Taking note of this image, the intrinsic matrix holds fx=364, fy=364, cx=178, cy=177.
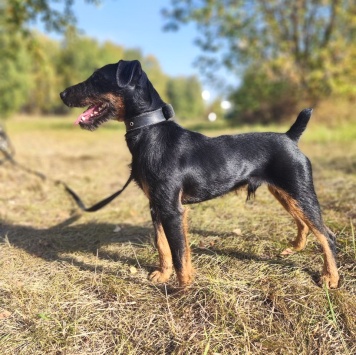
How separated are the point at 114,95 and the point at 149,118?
1.09 feet

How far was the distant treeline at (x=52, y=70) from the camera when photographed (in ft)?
40.5

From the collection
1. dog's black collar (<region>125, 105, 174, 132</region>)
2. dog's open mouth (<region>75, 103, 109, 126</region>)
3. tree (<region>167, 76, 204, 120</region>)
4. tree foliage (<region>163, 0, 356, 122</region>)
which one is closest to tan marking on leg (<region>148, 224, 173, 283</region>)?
dog's black collar (<region>125, 105, 174, 132</region>)

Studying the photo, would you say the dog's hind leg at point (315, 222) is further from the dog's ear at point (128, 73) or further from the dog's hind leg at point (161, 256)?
the dog's ear at point (128, 73)

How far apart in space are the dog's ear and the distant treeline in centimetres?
738

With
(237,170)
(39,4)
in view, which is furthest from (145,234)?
(39,4)

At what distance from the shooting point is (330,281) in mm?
2867

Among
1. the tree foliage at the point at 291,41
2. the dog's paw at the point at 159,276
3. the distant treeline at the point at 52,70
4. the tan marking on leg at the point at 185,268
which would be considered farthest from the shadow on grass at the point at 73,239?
the tree foliage at the point at 291,41

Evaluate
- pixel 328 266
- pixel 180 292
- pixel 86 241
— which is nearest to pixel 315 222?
pixel 328 266

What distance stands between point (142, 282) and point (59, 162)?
7994 mm

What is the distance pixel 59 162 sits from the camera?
10.4 m

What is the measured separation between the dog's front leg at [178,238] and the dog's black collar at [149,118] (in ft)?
2.39

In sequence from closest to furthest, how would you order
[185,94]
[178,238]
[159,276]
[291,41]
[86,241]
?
[178,238], [159,276], [86,241], [291,41], [185,94]

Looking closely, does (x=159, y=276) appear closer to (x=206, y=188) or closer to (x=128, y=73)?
(x=206, y=188)

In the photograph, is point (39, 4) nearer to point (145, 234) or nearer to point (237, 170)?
point (145, 234)
